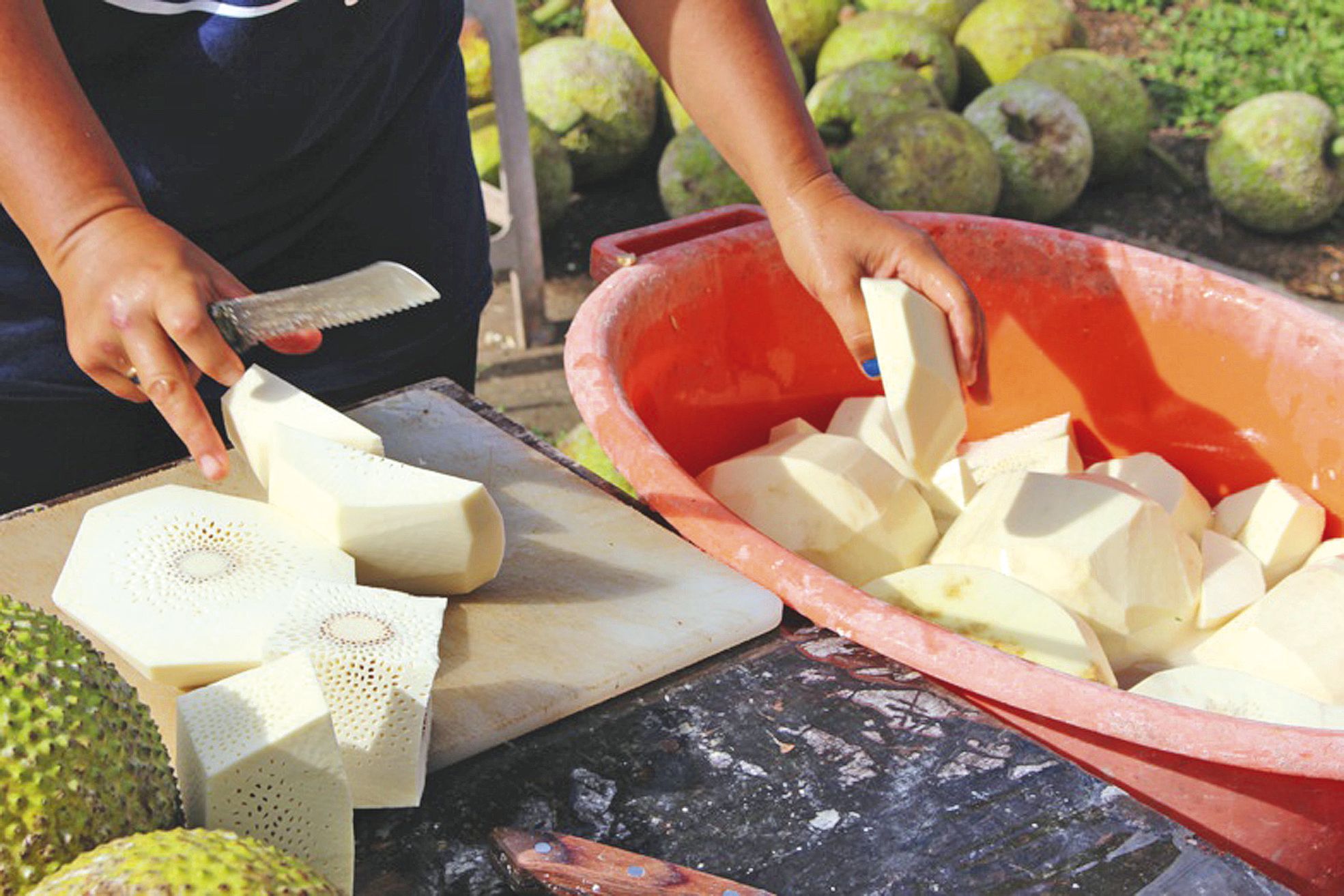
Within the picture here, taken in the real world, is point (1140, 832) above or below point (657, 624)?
below

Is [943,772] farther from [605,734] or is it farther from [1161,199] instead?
[1161,199]

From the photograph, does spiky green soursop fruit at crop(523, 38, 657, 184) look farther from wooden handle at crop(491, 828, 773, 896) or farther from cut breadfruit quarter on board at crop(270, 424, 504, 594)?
wooden handle at crop(491, 828, 773, 896)

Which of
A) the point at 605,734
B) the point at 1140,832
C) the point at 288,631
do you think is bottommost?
the point at 1140,832

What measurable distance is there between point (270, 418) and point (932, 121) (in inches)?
124

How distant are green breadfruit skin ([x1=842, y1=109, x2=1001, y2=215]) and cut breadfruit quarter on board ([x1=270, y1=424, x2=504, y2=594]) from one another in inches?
114

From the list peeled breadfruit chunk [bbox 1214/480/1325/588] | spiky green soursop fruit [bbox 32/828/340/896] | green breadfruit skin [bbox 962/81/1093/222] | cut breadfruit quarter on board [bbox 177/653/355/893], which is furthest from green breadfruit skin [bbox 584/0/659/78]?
spiky green soursop fruit [bbox 32/828/340/896]

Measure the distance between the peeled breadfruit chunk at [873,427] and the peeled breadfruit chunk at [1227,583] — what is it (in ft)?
1.43

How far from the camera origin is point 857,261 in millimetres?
1876

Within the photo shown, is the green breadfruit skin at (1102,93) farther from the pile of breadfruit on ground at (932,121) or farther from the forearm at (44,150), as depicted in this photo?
the forearm at (44,150)

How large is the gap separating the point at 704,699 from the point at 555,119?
3.57m

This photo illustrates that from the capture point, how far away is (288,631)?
1.29 m

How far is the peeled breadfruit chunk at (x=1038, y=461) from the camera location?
2102 mm

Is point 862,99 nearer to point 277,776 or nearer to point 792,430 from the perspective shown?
point 792,430

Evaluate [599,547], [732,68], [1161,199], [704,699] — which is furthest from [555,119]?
[704,699]
